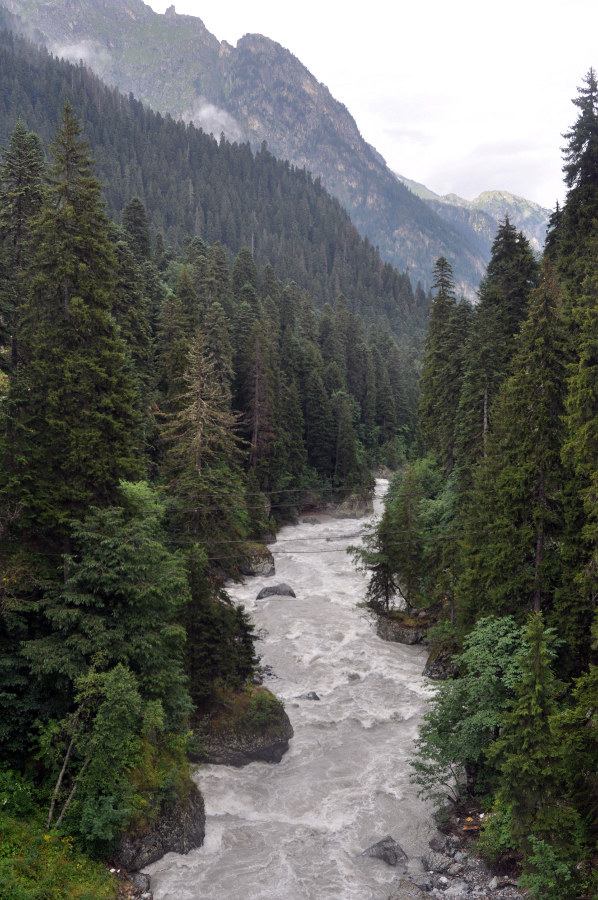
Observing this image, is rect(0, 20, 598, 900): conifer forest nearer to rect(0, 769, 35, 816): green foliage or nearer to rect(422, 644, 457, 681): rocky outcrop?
rect(0, 769, 35, 816): green foliage

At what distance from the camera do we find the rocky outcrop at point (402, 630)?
3203 cm

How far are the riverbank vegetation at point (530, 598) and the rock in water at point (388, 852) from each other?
5.60ft

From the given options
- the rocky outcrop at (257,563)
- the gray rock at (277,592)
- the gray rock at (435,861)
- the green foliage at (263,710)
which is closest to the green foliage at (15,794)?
the green foliage at (263,710)

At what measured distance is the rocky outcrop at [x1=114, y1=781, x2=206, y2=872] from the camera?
49.2 ft

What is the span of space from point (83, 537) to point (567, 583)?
528 inches

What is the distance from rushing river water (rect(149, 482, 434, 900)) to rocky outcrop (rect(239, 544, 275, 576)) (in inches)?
307

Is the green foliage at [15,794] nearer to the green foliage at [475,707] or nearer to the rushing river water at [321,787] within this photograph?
the rushing river water at [321,787]

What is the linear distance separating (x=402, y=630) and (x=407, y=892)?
59.7 feet

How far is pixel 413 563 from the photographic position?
109 ft

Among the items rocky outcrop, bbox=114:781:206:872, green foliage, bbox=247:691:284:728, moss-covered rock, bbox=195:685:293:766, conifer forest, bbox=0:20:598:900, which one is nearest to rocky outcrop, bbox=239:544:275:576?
conifer forest, bbox=0:20:598:900

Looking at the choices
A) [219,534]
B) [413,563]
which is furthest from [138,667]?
[413,563]

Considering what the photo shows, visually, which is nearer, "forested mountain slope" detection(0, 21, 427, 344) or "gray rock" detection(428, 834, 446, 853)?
"gray rock" detection(428, 834, 446, 853)

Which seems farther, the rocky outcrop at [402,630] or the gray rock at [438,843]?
the rocky outcrop at [402,630]

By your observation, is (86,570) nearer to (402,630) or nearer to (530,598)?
(530,598)
